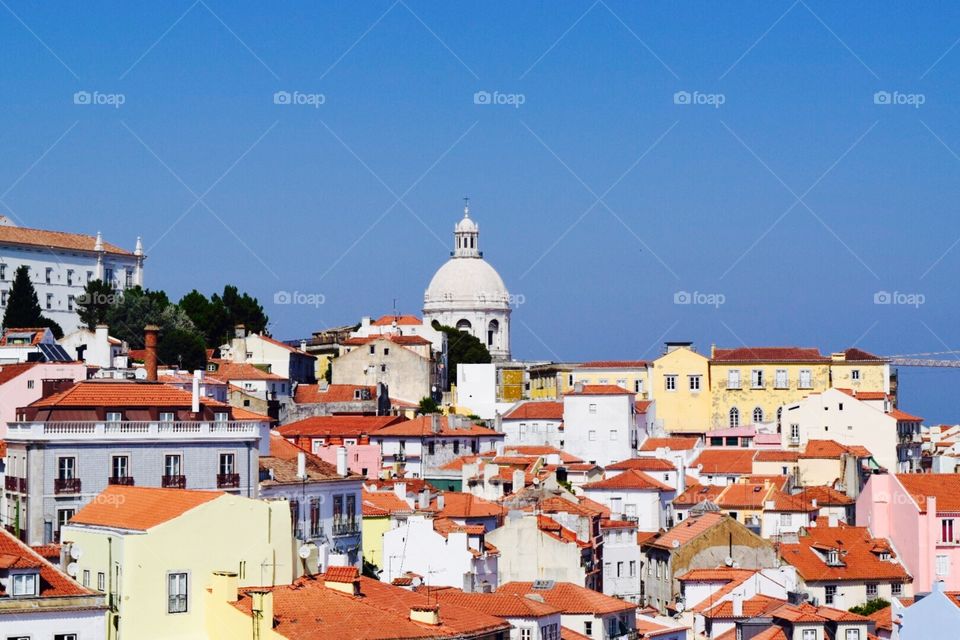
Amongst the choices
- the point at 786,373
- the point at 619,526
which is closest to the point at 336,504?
the point at 619,526

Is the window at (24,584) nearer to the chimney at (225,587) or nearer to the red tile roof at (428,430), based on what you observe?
the chimney at (225,587)

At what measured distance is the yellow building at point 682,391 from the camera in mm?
102625

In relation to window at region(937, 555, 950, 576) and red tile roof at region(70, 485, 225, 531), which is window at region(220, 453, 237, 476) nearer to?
red tile roof at region(70, 485, 225, 531)

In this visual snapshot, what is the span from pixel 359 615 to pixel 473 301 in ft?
367

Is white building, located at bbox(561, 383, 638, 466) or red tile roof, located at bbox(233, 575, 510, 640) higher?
white building, located at bbox(561, 383, 638, 466)

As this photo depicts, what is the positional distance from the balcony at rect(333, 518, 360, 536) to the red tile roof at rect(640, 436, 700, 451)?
44531mm

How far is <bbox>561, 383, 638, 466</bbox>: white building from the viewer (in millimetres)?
88625

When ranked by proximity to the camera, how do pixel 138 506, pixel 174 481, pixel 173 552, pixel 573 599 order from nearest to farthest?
pixel 173 552, pixel 138 506, pixel 174 481, pixel 573 599

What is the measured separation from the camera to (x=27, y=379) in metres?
55.7

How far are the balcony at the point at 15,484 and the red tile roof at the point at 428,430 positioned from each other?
1483 inches

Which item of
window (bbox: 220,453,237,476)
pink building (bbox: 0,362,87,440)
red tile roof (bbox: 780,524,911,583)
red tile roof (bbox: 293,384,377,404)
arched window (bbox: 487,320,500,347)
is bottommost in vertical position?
red tile roof (bbox: 780,524,911,583)

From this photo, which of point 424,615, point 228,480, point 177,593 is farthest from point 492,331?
point 177,593

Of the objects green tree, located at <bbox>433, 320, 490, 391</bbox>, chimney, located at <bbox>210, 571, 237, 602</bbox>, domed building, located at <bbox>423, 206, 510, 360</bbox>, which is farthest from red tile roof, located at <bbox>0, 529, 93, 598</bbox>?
domed building, located at <bbox>423, 206, 510, 360</bbox>

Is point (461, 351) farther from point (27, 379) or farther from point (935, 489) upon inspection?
point (27, 379)
